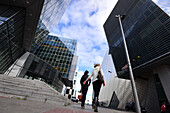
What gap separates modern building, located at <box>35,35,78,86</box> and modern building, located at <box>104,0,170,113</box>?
71.3 feet

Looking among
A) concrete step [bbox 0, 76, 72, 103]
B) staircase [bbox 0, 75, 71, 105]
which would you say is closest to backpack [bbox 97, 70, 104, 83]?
staircase [bbox 0, 75, 71, 105]

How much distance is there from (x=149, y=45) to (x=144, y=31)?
10.8ft

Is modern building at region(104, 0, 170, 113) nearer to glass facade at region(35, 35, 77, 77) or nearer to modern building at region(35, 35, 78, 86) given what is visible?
modern building at region(35, 35, 78, 86)

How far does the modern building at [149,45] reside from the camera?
52.8ft

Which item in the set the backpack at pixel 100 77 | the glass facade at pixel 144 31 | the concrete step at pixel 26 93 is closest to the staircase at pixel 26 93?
the concrete step at pixel 26 93

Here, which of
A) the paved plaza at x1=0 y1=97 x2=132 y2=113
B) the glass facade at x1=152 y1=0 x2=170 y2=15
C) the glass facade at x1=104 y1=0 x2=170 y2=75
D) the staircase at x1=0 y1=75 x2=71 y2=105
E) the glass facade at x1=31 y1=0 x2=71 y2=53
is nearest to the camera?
the paved plaza at x1=0 y1=97 x2=132 y2=113

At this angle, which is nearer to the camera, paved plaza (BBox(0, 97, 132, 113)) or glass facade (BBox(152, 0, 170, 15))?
paved plaza (BBox(0, 97, 132, 113))

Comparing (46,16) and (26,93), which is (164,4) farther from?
(26,93)

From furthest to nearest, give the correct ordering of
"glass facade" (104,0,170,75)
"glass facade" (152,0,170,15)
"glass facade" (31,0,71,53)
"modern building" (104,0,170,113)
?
"modern building" (104,0,170,113) < "glass facade" (104,0,170,75) < "glass facade" (152,0,170,15) < "glass facade" (31,0,71,53)

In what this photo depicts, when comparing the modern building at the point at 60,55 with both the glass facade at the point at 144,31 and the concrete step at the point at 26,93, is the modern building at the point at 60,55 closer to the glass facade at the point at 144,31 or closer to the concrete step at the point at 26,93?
the glass facade at the point at 144,31

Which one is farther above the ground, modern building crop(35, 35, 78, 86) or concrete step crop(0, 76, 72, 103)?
modern building crop(35, 35, 78, 86)

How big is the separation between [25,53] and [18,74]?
16.8 feet

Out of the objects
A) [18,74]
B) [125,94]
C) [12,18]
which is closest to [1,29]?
[12,18]

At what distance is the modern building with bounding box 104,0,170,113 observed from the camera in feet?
52.8
